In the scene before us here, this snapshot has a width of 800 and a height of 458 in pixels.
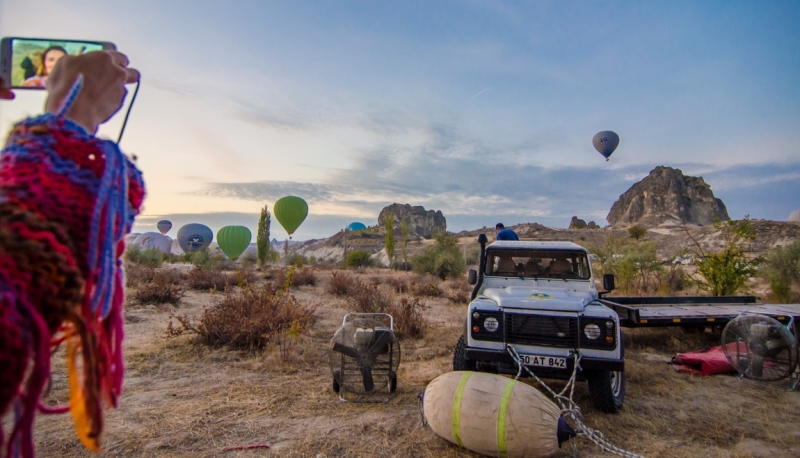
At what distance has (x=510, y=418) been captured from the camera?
3494mm

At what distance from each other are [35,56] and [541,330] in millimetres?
4776

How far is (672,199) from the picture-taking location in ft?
223

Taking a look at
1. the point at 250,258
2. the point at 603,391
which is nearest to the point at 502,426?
the point at 603,391

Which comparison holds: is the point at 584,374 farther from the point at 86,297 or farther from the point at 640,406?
the point at 86,297

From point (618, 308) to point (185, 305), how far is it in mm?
10463

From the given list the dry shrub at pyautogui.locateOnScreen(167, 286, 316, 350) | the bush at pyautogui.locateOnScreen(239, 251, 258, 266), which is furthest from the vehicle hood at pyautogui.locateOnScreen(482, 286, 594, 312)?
the bush at pyautogui.locateOnScreen(239, 251, 258, 266)

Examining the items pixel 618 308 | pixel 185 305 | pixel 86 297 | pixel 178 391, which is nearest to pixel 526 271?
pixel 618 308

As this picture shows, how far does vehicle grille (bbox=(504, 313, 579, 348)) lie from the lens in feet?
15.6

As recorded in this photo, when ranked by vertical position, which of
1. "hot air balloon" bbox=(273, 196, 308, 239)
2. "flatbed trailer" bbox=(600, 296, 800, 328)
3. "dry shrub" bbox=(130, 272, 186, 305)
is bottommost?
"dry shrub" bbox=(130, 272, 186, 305)

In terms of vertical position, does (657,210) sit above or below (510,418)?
above

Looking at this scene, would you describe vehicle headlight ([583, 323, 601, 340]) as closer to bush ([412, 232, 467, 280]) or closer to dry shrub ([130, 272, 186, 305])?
dry shrub ([130, 272, 186, 305])

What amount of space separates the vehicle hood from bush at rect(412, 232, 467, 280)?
49.8 ft

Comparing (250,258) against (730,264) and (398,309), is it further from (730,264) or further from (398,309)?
(730,264)

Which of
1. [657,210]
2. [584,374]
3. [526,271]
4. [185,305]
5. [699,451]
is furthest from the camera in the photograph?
[657,210]
